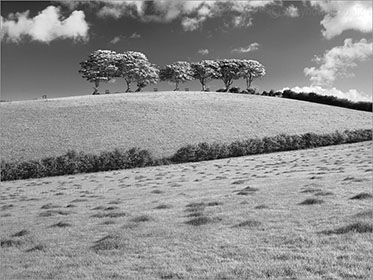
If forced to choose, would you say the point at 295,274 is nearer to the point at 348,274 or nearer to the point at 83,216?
the point at 348,274

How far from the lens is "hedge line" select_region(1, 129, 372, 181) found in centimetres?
4741

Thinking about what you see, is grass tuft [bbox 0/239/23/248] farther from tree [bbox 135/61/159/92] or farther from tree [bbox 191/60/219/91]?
tree [bbox 191/60/219/91]

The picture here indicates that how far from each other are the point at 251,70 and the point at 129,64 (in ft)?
138

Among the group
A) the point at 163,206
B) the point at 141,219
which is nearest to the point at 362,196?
the point at 163,206

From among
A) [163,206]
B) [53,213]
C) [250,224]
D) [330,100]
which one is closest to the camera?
[250,224]

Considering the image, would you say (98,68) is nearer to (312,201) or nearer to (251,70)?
(251,70)

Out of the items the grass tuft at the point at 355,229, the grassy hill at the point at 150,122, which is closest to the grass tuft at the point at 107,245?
the grass tuft at the point at 355,229

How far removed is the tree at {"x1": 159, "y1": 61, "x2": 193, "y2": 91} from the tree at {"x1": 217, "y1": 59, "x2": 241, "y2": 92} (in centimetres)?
1025

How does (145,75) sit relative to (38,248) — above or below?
above

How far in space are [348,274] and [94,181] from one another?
31.1 meters

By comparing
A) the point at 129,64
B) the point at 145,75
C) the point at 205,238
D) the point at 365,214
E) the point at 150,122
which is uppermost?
the point at 129,64

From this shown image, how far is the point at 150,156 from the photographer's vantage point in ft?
173

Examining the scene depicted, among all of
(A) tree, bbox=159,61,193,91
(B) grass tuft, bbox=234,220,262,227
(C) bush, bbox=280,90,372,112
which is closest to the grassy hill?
(C) bush, bbox=280,90,372,112

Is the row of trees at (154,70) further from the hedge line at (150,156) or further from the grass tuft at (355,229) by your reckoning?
the grass tuft at (355,229)
